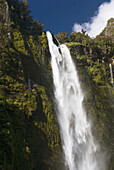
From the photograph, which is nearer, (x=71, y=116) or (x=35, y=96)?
(x=35, y=96)

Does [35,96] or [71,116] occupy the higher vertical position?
[35,96]

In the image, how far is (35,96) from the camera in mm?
10133

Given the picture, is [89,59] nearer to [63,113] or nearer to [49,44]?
[49,44]

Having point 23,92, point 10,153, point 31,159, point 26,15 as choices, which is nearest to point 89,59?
point 26,15

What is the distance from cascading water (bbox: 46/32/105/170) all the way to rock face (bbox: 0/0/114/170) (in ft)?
3.15

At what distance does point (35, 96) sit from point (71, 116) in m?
5.43

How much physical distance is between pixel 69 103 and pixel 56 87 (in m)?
2.20

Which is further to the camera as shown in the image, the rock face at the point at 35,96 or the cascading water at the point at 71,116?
the cascading water at the point at 71,116

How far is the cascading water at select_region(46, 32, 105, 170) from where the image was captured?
12.2m

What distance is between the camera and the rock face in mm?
5795

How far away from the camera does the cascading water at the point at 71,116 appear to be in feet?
40.0

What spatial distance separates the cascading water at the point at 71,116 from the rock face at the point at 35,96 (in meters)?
0.96

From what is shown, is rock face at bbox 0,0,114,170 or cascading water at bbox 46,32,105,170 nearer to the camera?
rock face at bbox 0,0,114,170

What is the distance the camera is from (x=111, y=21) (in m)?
42.3
